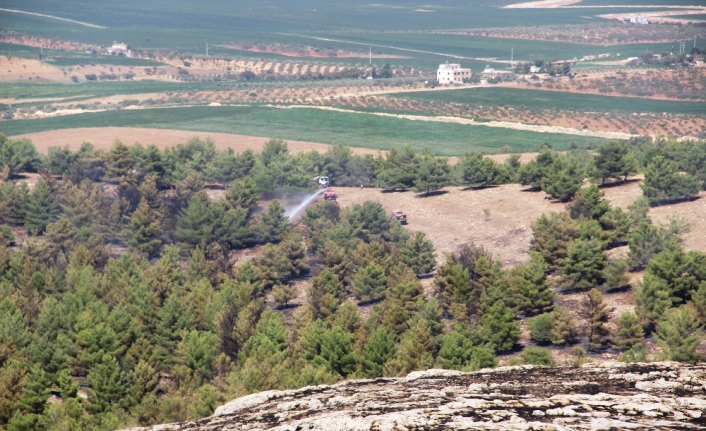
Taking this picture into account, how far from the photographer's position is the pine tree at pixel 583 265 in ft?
190

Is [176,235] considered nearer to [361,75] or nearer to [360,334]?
[360,334]

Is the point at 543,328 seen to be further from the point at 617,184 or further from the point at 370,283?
the point at 617,184

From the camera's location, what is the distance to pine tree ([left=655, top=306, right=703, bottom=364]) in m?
39.8

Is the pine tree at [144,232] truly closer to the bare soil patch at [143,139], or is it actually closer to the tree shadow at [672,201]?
the bare soil patch at [143,139]

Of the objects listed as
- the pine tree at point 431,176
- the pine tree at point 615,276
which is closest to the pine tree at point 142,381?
the pine tree at point 615,276

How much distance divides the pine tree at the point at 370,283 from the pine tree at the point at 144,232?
66.8ft

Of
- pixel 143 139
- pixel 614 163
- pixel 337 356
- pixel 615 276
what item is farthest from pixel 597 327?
pixel 143 139

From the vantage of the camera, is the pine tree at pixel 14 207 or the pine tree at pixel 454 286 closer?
the pine tree at pixel 454 286

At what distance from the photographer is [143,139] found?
11656 centimetres

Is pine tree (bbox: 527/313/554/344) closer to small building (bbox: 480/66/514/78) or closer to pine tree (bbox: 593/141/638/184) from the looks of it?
pine tree (bbox: 593/141/638/184)

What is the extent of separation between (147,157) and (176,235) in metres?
21.8

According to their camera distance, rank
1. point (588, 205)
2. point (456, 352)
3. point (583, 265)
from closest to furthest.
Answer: point (456, 352) < point (583, 265) < point (588, 205)

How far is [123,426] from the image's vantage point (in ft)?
115

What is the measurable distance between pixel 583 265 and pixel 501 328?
1232 cm
